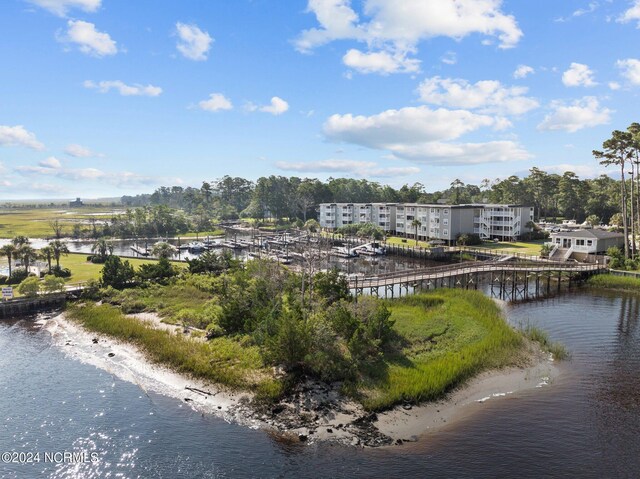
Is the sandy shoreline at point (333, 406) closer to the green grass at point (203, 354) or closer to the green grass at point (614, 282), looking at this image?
the green grass at point (203, 354)

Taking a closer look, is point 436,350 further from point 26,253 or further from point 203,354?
point 26,253

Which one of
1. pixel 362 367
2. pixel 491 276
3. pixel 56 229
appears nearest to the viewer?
pixel 362 367

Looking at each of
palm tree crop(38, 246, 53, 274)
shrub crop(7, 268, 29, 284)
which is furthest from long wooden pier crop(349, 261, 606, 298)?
shrub crop(7, 268, 29, 284)

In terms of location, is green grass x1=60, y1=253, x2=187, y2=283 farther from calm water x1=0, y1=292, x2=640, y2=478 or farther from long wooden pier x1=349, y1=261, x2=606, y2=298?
long wooden pier x1=349, y1=261, x2=606, y2=298

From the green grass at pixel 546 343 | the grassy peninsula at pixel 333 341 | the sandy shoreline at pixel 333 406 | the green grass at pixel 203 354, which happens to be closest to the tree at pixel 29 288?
the grassy peninsula at pixel 333 341

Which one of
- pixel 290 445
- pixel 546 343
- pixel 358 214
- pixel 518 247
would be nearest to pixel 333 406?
pixel 290 445

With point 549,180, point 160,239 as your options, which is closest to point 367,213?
point 549,180

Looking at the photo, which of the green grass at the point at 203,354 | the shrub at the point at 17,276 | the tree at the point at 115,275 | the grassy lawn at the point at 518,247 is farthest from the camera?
the grassy lawn at the point at 518,247
